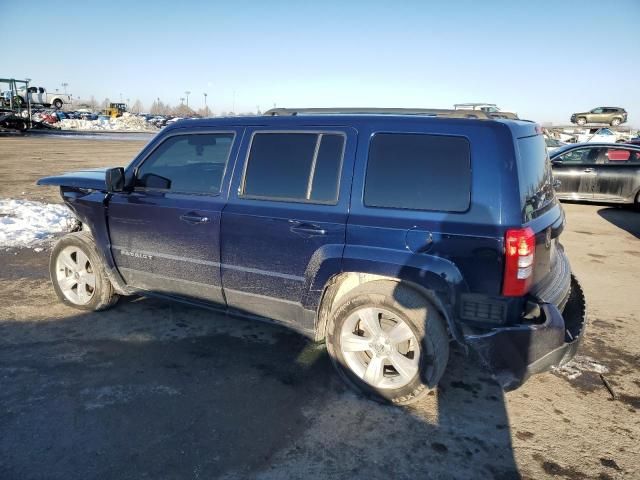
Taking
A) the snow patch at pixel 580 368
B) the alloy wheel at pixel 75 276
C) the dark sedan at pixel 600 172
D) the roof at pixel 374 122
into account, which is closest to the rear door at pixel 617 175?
the dark sedan at pixel 600 172

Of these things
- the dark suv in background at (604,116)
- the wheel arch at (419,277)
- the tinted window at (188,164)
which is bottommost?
the wheel arch at (419,277)

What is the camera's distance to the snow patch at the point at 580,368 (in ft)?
12.1

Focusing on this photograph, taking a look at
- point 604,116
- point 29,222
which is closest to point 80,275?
point 29,222

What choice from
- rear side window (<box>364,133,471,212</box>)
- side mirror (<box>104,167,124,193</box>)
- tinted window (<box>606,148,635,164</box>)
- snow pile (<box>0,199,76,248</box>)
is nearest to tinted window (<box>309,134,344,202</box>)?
rear side window (<box>364,133,471,212</box>)

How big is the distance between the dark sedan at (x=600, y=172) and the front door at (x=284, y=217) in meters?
8.90

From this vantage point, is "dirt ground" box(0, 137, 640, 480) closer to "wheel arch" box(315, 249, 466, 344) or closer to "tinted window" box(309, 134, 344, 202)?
"wheel arch" box(315, 249, 466, 344)

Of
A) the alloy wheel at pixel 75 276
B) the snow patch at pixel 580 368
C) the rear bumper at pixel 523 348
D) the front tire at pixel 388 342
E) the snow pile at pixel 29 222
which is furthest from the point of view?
the snow pile at pixel 29 222

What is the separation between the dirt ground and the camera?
8.55 ft

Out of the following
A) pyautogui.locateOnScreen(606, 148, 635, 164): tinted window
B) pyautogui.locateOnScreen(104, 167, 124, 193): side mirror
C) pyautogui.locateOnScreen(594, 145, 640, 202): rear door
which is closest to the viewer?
pyautogui.locateOnScreen(104, 167, 124, 193): side mirror

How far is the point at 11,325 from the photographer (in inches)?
165

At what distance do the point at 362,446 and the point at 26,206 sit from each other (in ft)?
27.2

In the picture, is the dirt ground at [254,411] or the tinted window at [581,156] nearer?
the dirt ground at [254,411]

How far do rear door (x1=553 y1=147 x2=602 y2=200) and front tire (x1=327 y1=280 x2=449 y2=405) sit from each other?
30.3 feet

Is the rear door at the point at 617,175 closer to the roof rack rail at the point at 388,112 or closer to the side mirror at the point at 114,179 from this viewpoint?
the roof rack rail at the point at 388,112
